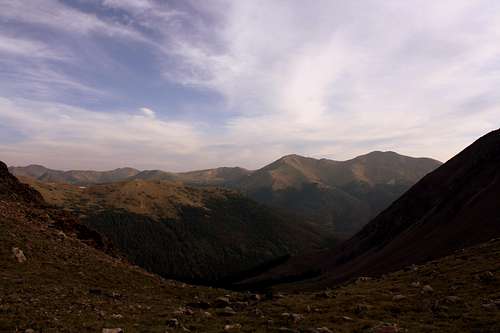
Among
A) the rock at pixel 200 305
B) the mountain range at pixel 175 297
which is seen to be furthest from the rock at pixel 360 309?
the rock at pixel 200 305

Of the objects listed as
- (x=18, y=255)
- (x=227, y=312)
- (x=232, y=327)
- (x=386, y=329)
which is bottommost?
(x=227, y=312)

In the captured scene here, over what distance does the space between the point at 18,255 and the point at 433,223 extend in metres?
105

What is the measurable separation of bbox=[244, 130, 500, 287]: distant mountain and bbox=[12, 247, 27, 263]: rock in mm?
77102

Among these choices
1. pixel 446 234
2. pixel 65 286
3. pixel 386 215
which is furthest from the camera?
pixel 386 215

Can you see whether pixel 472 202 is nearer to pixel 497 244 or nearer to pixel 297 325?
pixel 497 244

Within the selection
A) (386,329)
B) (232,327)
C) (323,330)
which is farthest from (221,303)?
(386,329)

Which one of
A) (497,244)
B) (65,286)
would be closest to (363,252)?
(497,244)

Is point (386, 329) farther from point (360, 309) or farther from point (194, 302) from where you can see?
point (194, 302)

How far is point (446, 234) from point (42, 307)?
92823mm

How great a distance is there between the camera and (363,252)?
141250 mm

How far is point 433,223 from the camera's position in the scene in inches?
4186

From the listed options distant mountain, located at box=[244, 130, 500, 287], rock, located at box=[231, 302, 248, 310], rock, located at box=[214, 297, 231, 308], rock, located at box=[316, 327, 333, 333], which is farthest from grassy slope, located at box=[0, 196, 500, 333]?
distant mountain, located at box=[244, 130, 500, 287]

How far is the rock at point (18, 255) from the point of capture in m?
28.1

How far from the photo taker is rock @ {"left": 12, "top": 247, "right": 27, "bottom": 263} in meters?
28.1
